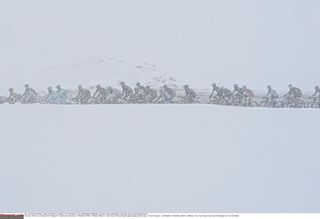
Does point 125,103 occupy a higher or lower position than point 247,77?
lower

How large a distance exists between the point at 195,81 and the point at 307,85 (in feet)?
1.42

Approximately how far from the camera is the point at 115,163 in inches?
81.2

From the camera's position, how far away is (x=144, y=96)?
209 centimetres

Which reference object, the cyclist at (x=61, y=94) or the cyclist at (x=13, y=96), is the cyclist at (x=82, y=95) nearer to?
the cyclist at (x=61, y=94)

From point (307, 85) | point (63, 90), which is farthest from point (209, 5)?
point (63, 90)

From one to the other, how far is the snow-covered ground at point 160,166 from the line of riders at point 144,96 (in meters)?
0.08

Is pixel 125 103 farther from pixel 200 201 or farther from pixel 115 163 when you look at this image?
pixel 200 201

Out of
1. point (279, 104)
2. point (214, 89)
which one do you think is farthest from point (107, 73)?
point (279, 104)

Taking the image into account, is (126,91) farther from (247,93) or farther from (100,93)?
(247,93)

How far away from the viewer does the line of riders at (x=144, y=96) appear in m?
2.09

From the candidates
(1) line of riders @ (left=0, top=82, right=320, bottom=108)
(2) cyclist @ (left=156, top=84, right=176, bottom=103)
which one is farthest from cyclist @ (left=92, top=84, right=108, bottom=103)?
(2) cyclist @ (left=156, top=84, right=176, bottom=103)

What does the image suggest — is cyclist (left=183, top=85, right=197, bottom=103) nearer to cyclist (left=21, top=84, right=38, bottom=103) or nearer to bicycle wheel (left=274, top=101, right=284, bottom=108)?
bicycle wheel (left=274, top=101, right=284, bottom=108)

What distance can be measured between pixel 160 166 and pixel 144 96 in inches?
10.9

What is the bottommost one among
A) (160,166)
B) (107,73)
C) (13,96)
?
(160,166)
